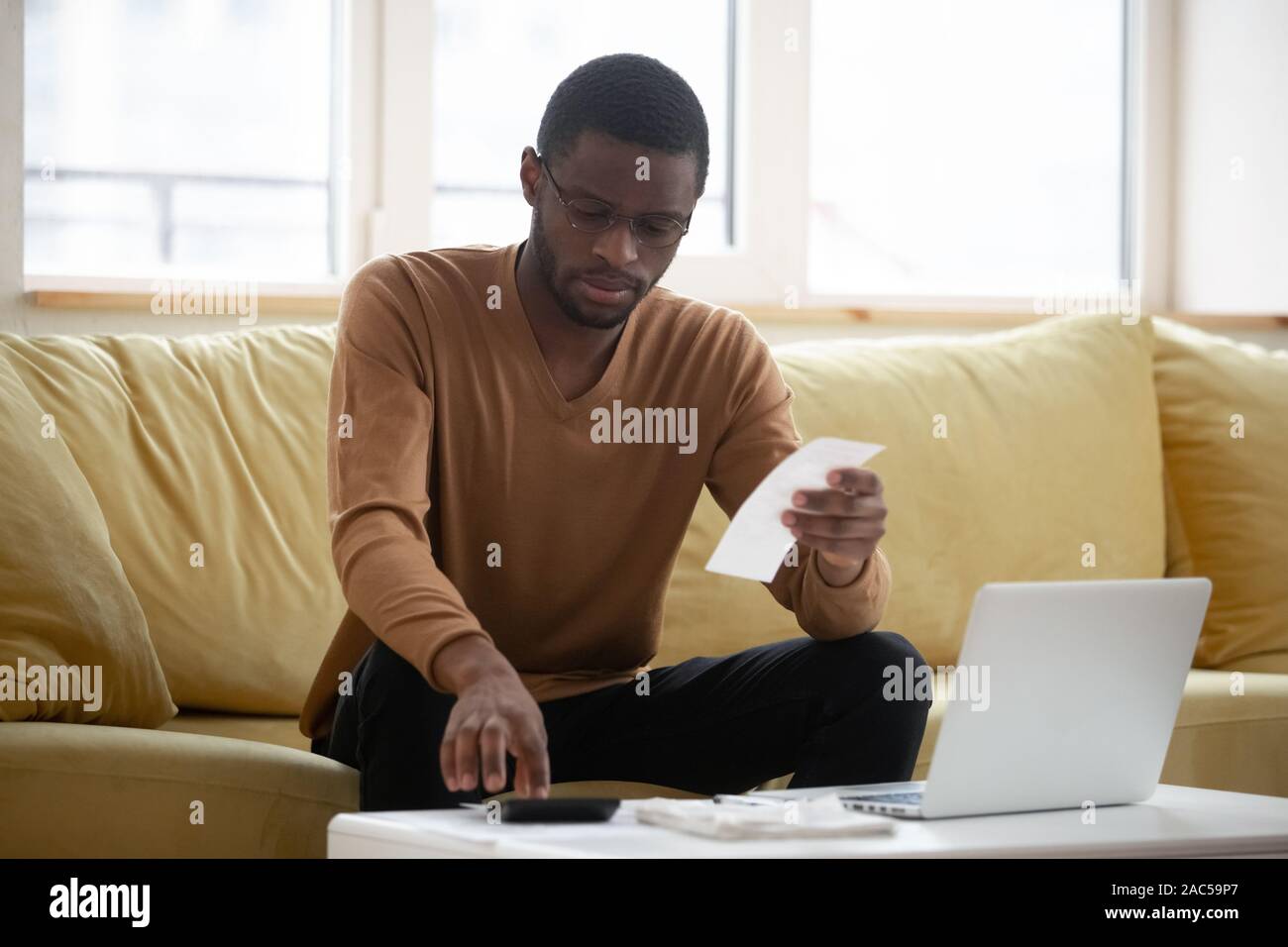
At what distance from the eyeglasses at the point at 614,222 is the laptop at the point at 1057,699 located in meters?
0.54

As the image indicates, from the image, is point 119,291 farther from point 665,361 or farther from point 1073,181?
point 1073,181

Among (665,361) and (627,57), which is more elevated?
(627,57)

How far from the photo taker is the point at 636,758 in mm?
1585

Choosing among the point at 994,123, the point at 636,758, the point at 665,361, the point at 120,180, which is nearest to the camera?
the point at 636,758

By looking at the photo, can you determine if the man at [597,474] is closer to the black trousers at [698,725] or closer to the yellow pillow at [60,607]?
the black trousers at [698,725]

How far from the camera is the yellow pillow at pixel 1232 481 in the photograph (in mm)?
2297

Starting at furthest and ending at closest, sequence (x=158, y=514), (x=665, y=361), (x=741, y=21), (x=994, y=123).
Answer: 1. (x=994, y=123)
2. (x=741, y=21)
3. (x=158, y=514)
4. (x=665, y=361)

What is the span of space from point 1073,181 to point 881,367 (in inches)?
43.0

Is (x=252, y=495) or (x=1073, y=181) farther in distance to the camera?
(x=1073, y=181)

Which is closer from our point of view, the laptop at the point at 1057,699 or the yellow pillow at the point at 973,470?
the laptop at the point at 1057,699

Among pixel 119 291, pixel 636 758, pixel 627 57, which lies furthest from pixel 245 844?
pixel 119 291

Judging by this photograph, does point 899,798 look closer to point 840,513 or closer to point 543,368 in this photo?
point 840,513

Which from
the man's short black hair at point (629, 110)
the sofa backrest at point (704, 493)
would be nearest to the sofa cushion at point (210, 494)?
the sofa backrest at point (704, 493)

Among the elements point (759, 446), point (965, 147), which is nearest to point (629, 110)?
point (759, 446)
